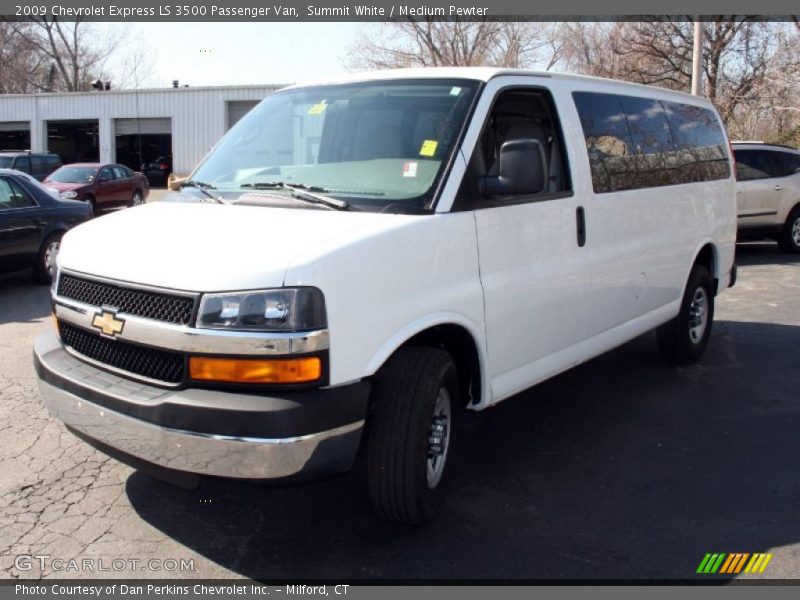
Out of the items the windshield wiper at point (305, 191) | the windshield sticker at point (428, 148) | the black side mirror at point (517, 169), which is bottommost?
the windshield wiper at point (305, 191)

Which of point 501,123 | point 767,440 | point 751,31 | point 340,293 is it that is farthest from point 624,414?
point 751,31

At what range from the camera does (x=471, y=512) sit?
4.10 metres

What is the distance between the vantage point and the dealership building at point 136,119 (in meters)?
37.0

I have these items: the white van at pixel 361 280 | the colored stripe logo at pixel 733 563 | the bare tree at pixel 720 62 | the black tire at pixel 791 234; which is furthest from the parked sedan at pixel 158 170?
the colored stripe logo at pixel 733 563

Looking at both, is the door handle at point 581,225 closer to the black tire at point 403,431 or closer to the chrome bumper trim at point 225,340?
the black tire at point 403,431

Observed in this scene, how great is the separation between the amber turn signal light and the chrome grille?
22cm

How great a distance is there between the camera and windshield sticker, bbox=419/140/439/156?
401 centimetres

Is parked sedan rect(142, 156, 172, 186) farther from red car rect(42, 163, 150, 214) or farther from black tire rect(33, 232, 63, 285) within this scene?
black tire rect(33, 232, 63, 285)

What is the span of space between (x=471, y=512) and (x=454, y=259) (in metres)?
1.32

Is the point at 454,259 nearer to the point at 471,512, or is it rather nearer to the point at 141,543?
the point at 471,512

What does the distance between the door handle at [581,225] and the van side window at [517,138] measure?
155 millimetres

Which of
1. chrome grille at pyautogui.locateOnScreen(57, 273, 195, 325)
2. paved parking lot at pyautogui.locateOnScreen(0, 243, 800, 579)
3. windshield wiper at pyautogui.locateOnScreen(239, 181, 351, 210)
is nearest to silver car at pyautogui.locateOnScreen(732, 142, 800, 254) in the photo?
paved parking lot at pyautogui.locateOnScreen(0, 243, 800, 579)

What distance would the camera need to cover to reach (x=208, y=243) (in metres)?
3.46

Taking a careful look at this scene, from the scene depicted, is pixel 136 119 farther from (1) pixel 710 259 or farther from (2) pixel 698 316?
(2) pixel 698 316
